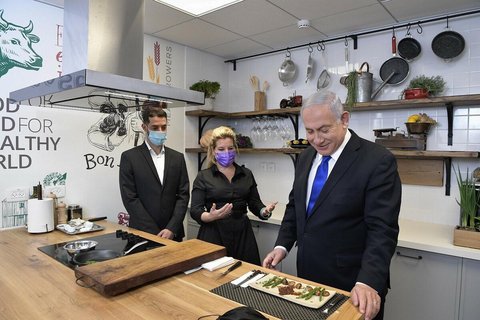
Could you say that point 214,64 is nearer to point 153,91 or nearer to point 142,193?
point 142,193

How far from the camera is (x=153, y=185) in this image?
2.30 metres

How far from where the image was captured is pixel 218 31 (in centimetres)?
292

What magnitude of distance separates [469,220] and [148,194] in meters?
2.07

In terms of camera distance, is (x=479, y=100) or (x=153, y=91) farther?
(x=479, y=100)

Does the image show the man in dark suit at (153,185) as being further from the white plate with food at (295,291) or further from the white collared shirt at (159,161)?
the white plate with food at (295,291)

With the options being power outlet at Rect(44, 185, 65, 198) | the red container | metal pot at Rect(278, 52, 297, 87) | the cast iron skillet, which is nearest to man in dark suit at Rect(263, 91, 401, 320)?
the red container

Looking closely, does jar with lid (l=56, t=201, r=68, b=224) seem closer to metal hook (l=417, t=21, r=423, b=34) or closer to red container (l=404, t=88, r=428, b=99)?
red container (l=404, t=88, r=428, b=99)

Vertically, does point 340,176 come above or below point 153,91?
below

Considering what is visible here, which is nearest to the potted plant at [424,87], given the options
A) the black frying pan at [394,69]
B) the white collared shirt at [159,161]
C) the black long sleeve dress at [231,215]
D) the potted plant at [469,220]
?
the black frying pan at [394,69]

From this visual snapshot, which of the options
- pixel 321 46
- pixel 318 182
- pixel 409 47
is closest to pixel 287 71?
pixel 321 46

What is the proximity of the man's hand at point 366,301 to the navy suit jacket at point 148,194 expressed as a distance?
4.62 feet

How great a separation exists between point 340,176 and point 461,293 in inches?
46.6

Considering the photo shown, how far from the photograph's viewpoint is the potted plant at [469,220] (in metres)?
1.93

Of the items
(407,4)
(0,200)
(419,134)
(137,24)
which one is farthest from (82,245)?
(407,4)
